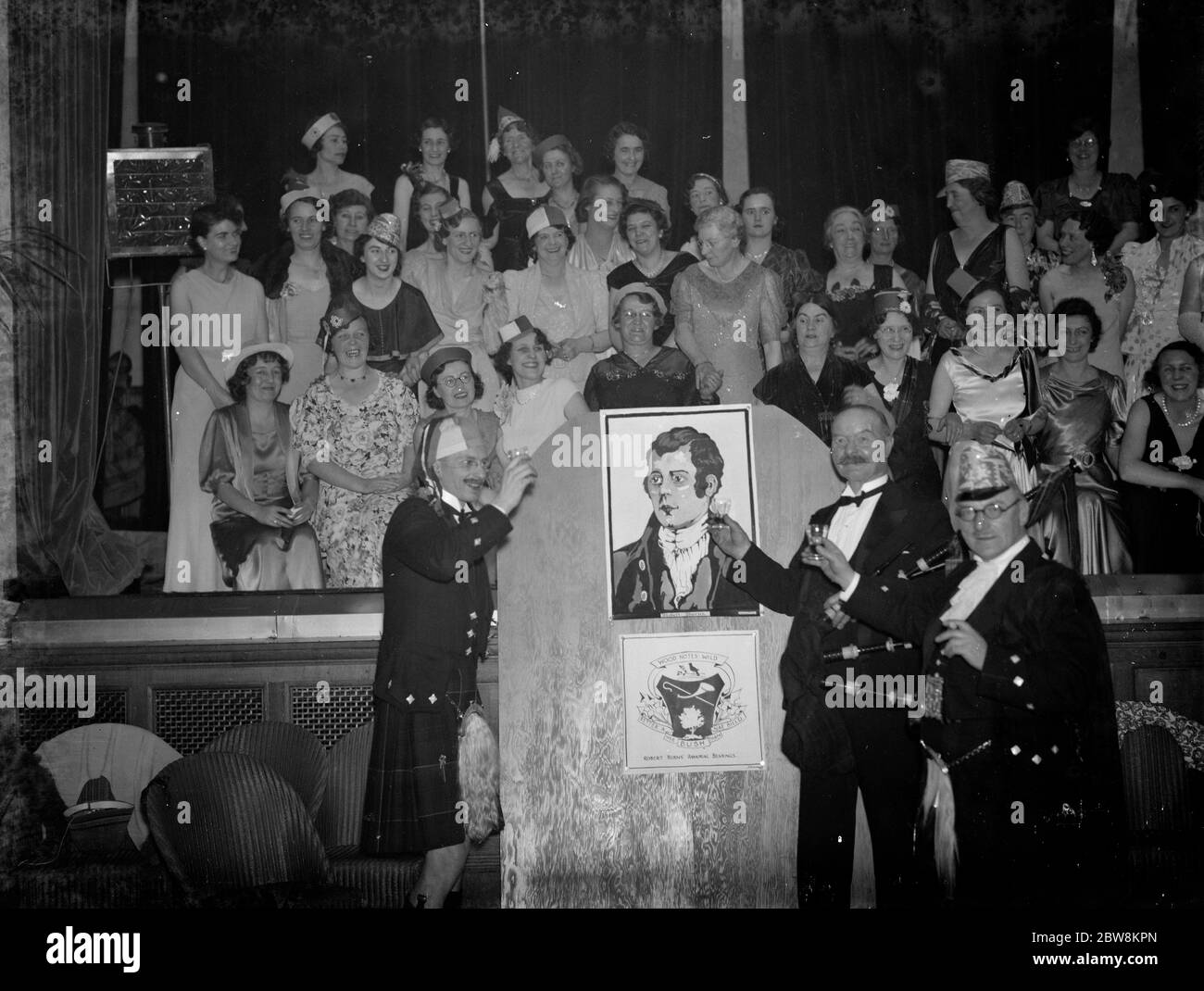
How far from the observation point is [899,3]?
5.38 m

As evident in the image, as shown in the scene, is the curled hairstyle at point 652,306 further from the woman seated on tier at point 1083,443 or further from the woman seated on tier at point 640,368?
the woman seated on tier at point 1083,443

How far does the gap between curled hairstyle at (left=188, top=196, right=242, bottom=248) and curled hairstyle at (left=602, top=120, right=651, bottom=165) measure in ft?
5.00

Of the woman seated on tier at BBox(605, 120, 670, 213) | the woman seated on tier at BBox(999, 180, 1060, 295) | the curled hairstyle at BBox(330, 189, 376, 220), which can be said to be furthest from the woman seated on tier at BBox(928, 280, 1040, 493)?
the curled hairstyle at BBox(330, 189, 376, 220)

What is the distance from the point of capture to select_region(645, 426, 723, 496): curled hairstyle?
16.8 ft

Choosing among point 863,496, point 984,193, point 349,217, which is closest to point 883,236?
point 984,193

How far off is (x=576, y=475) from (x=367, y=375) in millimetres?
942

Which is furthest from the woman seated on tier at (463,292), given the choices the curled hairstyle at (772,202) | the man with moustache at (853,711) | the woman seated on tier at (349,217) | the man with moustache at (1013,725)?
the man with moustache at (1013,725)

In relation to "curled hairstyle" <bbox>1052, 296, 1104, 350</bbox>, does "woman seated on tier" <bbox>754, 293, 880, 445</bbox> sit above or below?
below

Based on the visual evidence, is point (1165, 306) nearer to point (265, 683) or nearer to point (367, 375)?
point (367, 375)

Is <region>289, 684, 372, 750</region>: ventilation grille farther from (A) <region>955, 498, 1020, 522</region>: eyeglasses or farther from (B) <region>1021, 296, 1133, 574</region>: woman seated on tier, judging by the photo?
(B) <region>1021, 296, 1133, 574</region>: woman seated on tier

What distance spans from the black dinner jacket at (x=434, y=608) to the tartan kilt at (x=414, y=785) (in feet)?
0.26

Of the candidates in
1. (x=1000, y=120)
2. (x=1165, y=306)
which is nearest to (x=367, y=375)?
(x=1000, y=120)

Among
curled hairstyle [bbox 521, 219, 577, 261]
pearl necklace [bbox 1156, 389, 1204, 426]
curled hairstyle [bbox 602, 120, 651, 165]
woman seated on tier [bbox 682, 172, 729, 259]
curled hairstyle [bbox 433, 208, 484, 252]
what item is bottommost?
pearl necklace [bbox 1156, 389, 1204, 426]

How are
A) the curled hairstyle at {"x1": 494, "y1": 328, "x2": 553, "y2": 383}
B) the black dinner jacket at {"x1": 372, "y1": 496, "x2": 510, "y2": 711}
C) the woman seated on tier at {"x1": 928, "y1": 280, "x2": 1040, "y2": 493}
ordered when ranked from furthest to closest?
the curled hairstyle at {"x1": 494, "y1": 328, "x2": 553, "y2": 383} < the woman seated on tier at {"x1": 928, "y1": 280, "x2": 1040, "y2": 493} < the black dinner jacket at {"x1": 372, "y1": 496, "x2": 510, "y2": 711}
